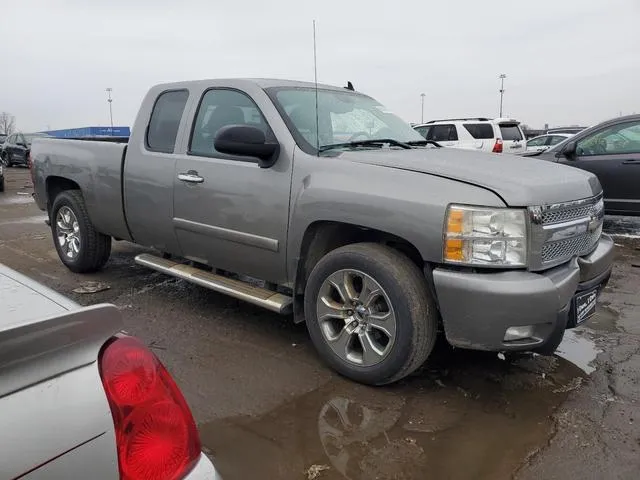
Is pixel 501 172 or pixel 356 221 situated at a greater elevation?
pixel 501 172

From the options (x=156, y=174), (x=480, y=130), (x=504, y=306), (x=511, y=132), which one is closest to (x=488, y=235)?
(x=504, y=306)

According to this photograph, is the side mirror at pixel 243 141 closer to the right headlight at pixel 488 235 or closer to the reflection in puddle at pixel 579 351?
the right headlight at pixel 488 235

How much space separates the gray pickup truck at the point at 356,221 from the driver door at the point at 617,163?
4.25 m

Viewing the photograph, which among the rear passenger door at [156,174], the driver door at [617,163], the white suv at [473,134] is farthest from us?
the white suv at [473,134]

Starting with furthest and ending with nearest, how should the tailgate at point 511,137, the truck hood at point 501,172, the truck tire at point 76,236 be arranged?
the tailgate at point 511,137, the truck tire at point 76,236, the truck hood at point 501,172

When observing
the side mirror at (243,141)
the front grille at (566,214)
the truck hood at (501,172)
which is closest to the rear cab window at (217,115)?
the side mirror at (243,141)

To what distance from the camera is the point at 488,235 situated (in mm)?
2676

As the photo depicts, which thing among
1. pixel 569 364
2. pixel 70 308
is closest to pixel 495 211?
pixel 569 364

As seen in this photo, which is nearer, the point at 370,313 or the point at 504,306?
the point at 504,306

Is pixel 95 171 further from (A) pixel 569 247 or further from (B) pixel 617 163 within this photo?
(B) pixel 617 163

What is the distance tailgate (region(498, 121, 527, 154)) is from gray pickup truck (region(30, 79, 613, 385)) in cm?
1256

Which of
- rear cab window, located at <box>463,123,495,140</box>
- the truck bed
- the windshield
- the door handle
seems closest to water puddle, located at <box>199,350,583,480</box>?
the windshield

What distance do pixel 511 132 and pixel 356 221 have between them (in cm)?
1478

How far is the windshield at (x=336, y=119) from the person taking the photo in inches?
142
